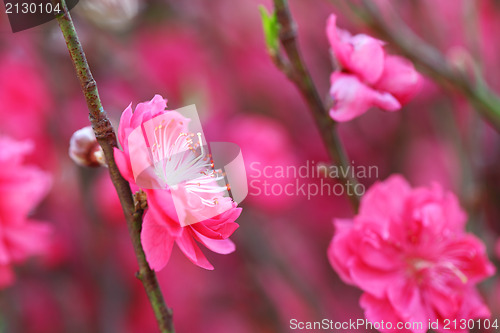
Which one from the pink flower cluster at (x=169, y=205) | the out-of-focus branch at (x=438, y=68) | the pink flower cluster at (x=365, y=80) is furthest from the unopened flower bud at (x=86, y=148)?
the out-of-focus branch at (x=438, y=68)

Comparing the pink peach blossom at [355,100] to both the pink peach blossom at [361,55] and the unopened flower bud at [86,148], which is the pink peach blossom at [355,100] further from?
the unopened flower bud at [86,148]

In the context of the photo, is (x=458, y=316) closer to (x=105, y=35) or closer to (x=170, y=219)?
(x=170, y=219)

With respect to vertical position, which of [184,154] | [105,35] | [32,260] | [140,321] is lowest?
[140,321]

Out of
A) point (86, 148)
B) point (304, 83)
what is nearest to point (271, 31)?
point (304, 83)

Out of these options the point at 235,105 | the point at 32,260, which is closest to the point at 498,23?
the point at 235,105

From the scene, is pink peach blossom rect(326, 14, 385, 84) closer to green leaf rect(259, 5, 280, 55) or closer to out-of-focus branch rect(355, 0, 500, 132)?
green leaf rect(259, 5, 280, 55)
